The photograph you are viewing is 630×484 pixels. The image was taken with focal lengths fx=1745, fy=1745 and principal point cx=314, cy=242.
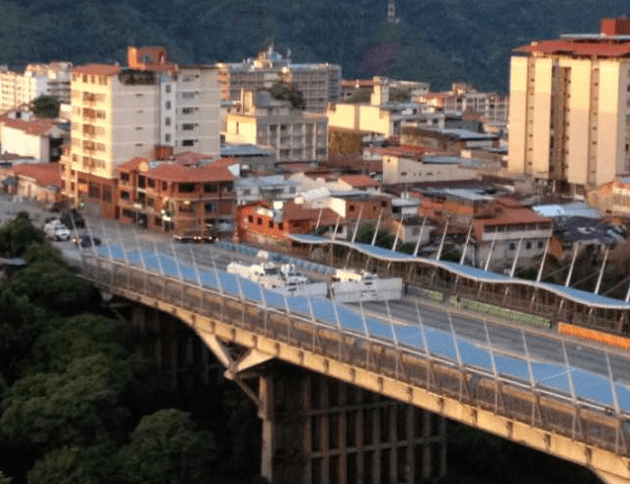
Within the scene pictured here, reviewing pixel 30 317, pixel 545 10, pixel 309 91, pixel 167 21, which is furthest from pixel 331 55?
pixel 30 317

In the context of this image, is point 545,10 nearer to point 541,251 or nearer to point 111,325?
point 541,251

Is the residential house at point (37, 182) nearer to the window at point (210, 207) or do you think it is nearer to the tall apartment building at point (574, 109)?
the window at point (210, 207)

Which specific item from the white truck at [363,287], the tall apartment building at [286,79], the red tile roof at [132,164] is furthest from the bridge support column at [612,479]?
the tall apartment building at [286,79]

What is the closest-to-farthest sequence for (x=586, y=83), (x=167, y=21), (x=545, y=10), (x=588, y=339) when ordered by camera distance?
(x=588, y=339), (x=586, y=83), (x=167, y=21), (x=545, y=10)

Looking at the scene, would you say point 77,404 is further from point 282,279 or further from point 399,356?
point 399,356

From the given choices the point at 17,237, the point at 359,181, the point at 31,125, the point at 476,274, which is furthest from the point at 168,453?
the point at 31,125

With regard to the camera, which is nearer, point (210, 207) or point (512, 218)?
point (512, 218)
